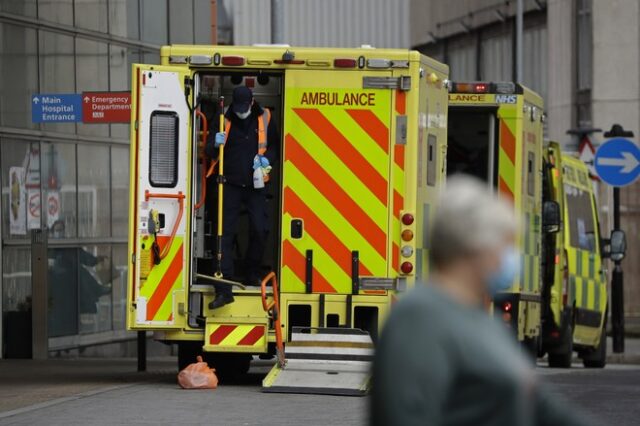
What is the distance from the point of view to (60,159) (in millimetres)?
22188

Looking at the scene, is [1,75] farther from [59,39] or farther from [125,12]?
[125,12]

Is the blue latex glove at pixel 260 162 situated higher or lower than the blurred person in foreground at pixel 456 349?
higher

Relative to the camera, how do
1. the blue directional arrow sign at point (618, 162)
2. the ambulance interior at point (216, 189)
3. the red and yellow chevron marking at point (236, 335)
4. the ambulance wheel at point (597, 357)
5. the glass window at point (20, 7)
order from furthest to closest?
the blue directional arrow sign at point (618, 162) < the glass window at point (20, 7) < the ambulance wheel at point (597, 357) < the ambulance interior at point (216, 189) < the red and yellow chevron marking at point (236, 335)

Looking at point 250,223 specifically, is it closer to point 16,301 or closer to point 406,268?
point 406,268

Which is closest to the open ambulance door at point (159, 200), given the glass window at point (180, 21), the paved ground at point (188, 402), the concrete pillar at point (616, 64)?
the paved ground at point (188, 402)

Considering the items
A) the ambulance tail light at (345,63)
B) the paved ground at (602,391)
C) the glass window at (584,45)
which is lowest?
the paved ground at (602,391)

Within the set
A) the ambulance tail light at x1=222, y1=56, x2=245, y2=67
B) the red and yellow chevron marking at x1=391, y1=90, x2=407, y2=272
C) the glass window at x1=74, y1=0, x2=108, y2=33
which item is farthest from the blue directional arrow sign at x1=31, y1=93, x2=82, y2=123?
the red and yellow chevron marking at x1=391, y1=90, x2=407, y2=272

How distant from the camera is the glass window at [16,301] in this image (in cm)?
2084

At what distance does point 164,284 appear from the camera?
1391cm

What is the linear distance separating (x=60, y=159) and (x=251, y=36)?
31565 mm

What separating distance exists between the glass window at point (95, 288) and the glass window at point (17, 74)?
7.67 feet

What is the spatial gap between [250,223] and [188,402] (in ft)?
7.48

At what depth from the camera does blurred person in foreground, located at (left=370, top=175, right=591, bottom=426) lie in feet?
12.6

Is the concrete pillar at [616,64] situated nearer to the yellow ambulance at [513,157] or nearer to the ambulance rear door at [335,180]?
the yellow ambulance at [513,157]
